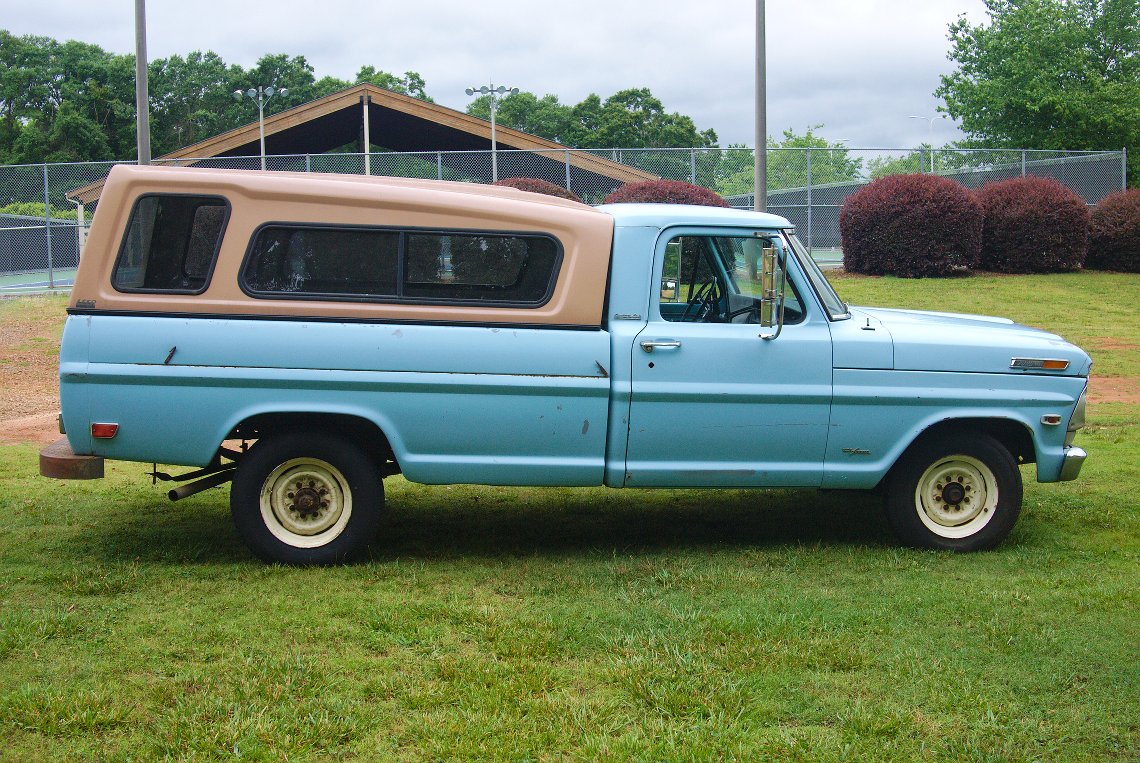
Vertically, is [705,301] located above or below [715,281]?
below

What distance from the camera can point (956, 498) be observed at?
22.9 ft

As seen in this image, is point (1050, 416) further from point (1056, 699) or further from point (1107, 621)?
point (1056, 699)

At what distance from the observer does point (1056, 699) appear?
4.69 metres

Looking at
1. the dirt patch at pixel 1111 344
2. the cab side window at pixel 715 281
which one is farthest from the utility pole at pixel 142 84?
the dirt patch at pixel 1111 344

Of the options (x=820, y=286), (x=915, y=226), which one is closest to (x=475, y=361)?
(x=820, y=286)

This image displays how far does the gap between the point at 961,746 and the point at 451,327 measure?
11.3 ft

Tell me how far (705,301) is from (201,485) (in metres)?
3.17

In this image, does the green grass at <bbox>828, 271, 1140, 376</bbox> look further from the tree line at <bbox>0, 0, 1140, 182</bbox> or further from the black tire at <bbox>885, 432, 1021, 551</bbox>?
the black tire at <bbox>885, 432, 1021, 551</bbox>

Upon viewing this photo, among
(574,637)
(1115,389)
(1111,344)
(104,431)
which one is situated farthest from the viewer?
(1111,344)

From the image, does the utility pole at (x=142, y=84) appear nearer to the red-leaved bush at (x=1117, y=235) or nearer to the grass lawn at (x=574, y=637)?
the grass lawn at (x=574, y=637)

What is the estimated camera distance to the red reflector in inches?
248

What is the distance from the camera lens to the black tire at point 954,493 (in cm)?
689

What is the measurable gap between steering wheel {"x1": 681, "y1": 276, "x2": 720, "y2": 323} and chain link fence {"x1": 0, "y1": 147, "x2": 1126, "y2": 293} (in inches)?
620

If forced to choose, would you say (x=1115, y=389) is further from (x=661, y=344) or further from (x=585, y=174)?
(x=585, y=174)
